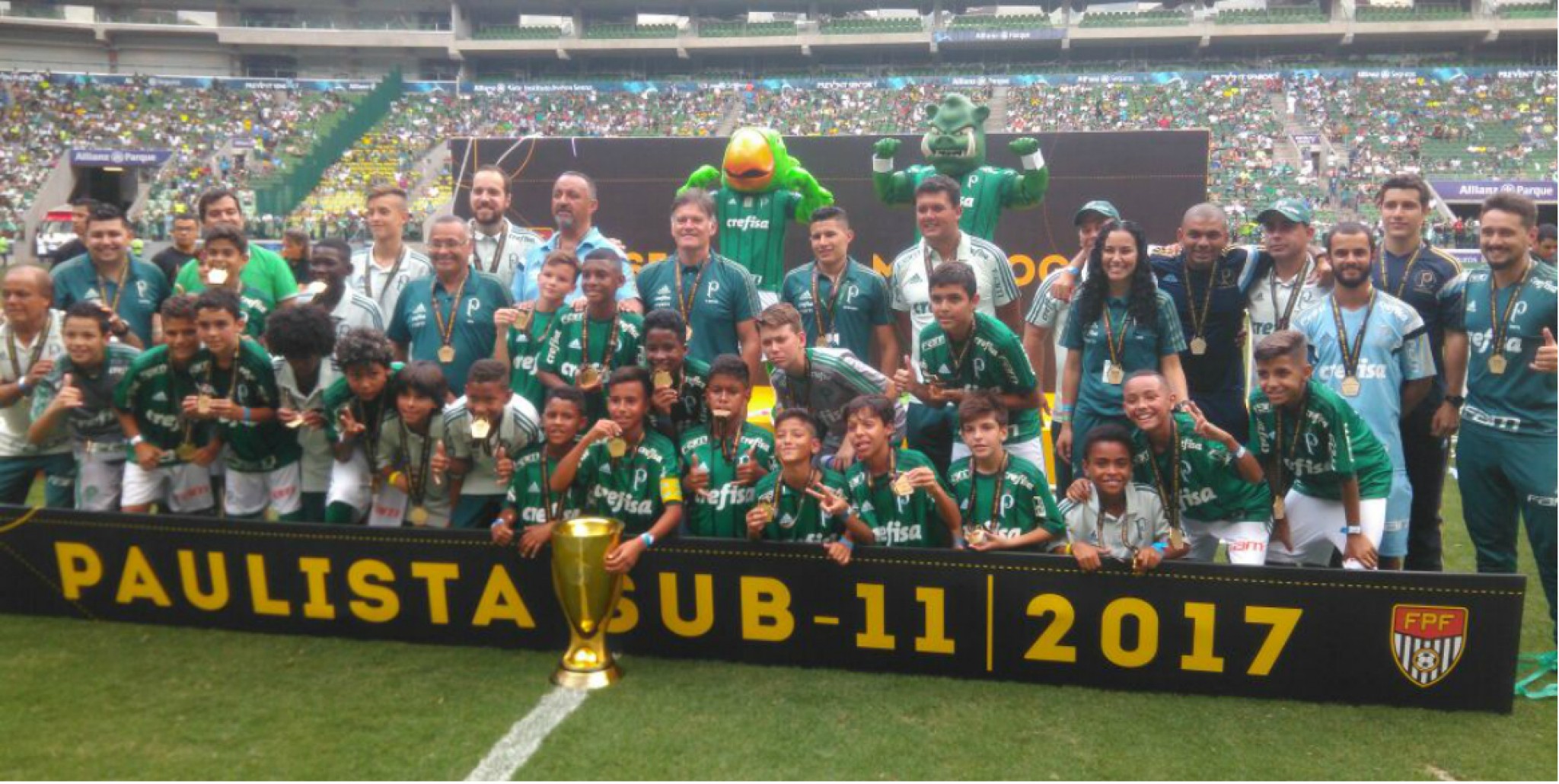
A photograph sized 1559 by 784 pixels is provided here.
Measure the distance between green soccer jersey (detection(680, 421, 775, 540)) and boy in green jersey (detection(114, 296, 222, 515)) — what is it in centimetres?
235

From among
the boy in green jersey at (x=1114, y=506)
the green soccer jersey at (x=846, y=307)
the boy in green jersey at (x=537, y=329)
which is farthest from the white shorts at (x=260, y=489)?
the boy in green jersey at (x=1114, y=506)

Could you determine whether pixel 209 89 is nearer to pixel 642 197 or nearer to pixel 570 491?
pixel 642 197

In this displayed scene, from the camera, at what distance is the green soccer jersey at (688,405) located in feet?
16.9

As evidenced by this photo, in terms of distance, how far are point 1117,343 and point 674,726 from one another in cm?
262

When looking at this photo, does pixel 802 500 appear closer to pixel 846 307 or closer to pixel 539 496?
pixel 539 496

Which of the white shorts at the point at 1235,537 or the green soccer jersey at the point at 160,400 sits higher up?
the green soccer jersey at the point at 160,400

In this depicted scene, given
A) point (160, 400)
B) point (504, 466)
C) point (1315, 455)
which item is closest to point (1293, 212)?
point (1315, 455)

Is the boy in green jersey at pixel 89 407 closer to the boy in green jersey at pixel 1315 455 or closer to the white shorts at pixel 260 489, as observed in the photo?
the white shorts at pixel 260 489

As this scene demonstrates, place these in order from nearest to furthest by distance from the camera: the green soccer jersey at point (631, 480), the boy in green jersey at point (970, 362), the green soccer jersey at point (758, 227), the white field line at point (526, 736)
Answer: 1. the white field line at point (526, 736)
2. the green soccer jersey at point (631, 480)
3. the boy in green jersey at point (970, 362)
4. the green soccer jersey at point (758, 227)

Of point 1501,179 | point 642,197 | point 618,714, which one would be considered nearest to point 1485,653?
point 618,714

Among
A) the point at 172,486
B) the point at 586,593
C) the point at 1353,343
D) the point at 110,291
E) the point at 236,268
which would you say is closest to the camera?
the point at 586,593

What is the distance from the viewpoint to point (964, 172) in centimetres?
746

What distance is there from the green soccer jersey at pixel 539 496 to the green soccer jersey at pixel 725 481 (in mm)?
491

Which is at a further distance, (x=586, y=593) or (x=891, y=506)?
(x=891, y=506)
